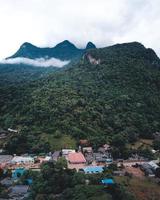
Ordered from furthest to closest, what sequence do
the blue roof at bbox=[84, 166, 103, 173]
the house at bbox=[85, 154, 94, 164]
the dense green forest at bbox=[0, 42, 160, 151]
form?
the dense green forest at bbox=[0, 42, 160, 151] < the house at bbox=[85, 154, 94, 164] < the blue roof at bbox=[84, 166, 103, 173]

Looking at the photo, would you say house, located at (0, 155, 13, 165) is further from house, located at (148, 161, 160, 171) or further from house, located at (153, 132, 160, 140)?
house, located at (153, 132, 160, 140)

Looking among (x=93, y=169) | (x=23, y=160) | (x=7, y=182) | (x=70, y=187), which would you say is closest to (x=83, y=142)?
(x=93, y=169)

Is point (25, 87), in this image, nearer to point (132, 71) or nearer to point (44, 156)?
point (132, 71)

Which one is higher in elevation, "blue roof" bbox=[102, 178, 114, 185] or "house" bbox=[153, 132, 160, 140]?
"house" bbox=[153, 132, 160, 140]

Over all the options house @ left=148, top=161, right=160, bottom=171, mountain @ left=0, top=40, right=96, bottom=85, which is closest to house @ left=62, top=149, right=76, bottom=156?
house @ left=148, top=161, right=160, bottom=171

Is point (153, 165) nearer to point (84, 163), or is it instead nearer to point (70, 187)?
point (84, 163)

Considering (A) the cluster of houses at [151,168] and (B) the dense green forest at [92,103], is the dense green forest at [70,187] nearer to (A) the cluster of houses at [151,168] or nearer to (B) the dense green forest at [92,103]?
(A) the cluster of houses at [151,168]
